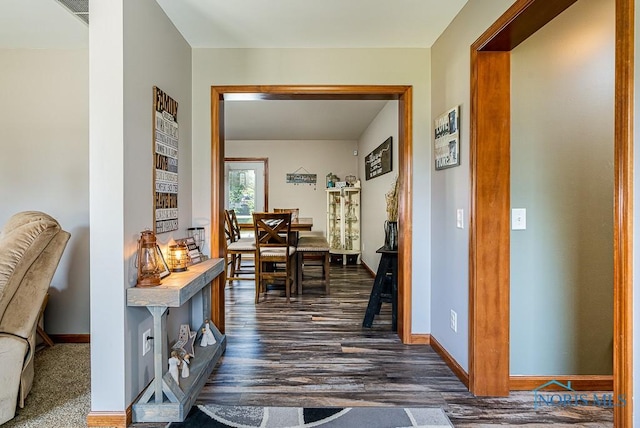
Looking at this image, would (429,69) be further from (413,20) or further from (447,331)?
(447,331)

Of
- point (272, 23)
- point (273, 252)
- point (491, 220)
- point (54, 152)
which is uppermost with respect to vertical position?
point (272, 23)

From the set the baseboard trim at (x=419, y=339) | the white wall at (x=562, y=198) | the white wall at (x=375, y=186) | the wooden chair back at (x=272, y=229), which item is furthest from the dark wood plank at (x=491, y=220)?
the wooden chair back at (x=272, y=229)

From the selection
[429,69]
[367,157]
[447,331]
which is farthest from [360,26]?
[367,157]

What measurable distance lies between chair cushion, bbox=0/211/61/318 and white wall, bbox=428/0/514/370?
243 cm

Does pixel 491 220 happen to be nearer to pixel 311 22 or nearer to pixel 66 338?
pixel 311 22

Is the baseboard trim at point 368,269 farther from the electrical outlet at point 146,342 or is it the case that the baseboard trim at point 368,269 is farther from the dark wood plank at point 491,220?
the electrical outlet at point 146,342

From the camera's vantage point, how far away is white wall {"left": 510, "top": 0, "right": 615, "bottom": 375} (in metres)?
2.02

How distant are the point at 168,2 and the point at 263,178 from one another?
509cm

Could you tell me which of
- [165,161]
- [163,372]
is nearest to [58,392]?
[163,372]

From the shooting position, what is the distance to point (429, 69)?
9.27ft

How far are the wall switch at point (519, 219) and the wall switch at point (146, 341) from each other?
221 centimetres

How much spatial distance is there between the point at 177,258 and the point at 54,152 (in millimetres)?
1676

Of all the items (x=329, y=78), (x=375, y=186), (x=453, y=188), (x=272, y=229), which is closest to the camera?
(x=453, y=188)

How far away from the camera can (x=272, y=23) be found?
7.88 feet
